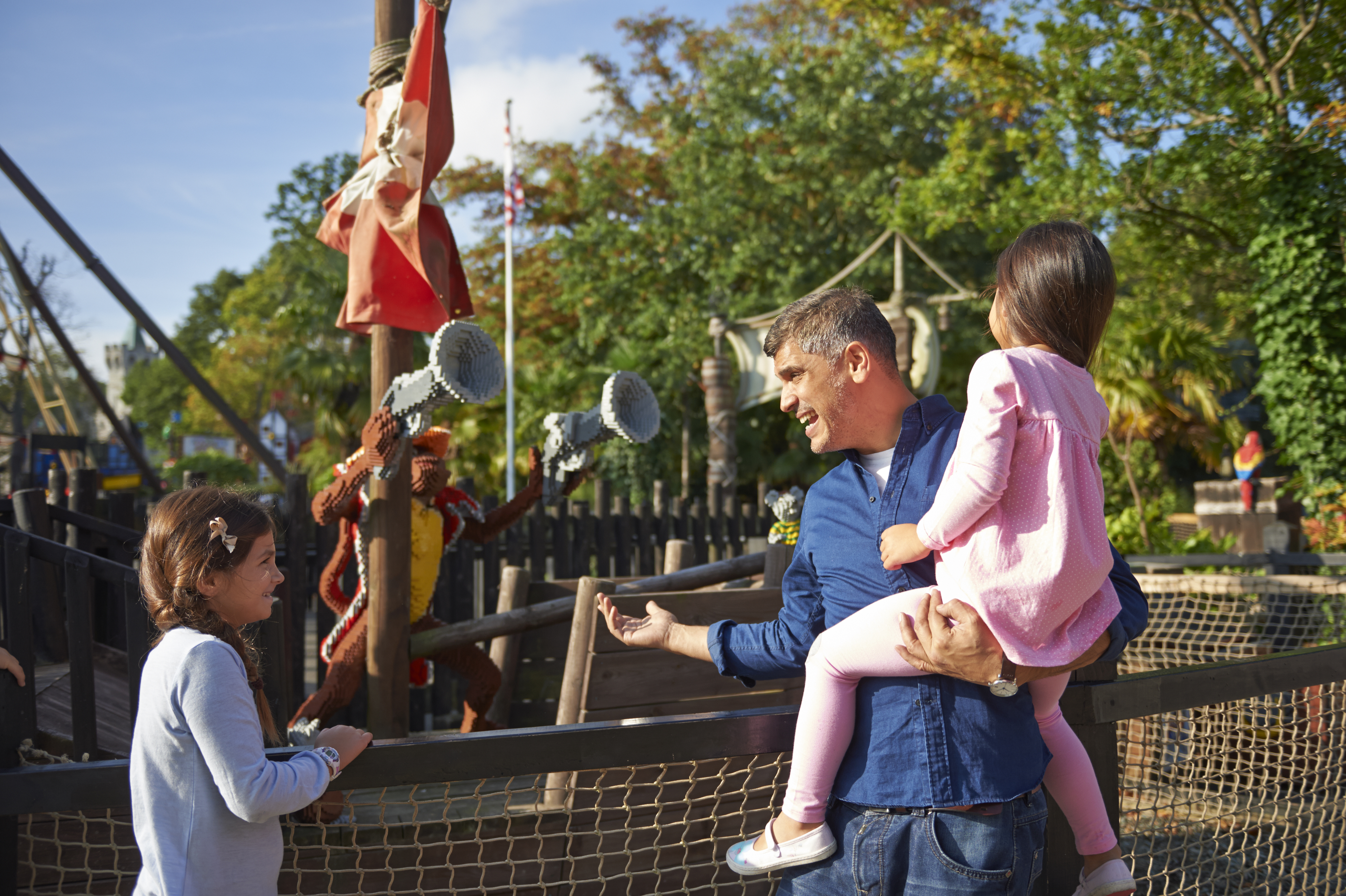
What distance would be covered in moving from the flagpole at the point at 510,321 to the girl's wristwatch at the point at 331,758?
14953 mm

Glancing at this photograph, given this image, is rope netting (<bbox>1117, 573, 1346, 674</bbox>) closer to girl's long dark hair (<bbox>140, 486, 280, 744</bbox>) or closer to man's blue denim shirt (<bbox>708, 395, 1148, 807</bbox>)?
man's blue denim shirt (<bbox>708, 395, 1148, 807</bbox>)

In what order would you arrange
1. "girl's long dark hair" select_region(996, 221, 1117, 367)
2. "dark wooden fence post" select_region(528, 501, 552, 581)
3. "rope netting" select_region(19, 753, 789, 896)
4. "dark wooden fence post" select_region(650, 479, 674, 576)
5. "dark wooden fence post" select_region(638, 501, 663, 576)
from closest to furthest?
"girl's long dark hair" select_region(996, 221, 1117, 367) → "rope netting" select_region(19, 753, 789, 896) → "dark wooden fence post" select_region(528, 501, 552, 581) → "dark wooden fence post" select_region(638, 501, 663, 576) → "dark wooden fence post" select_region(650, 479, 674, 576)

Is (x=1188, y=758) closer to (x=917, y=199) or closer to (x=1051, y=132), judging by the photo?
(x=1051, y=132)

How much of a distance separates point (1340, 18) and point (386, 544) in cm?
1102

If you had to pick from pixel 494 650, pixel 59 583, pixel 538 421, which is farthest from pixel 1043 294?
pixel 538 421

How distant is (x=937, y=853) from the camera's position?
4.81ft

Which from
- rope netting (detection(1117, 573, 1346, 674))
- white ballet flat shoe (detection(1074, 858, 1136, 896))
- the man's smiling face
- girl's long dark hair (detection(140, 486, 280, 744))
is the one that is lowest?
rope netting (detection(1117, 573, 1346, 674))

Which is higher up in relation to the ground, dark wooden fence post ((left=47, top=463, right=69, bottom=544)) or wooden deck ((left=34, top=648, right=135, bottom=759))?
dark wooden fence post ((left=47, top=463, right=69, bottom=544))

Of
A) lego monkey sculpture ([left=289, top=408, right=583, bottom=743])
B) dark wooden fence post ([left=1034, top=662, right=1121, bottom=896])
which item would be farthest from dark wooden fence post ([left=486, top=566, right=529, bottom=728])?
dark wooden fence post ([left=1034, top=662, right=1121, bottom=896])

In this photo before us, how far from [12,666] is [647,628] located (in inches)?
46.9

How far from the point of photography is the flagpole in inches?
671

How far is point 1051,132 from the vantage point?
1113 cm

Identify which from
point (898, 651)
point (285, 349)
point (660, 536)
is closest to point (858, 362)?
point (898, 651)

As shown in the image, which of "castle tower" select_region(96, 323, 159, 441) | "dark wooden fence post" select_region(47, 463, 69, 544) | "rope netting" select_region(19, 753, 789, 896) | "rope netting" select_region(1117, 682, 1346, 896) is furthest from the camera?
"castle tower" select_region(96, 323, 159, 441)
